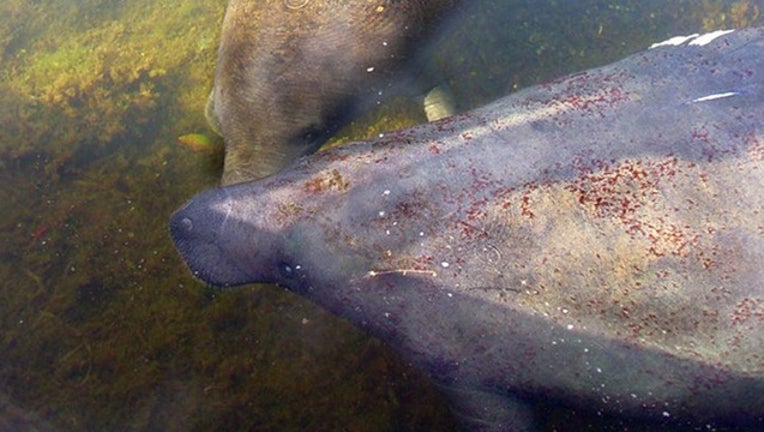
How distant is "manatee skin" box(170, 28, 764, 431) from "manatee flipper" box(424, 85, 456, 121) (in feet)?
6.78

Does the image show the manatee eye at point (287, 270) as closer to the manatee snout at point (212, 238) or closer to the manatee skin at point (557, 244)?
the manatee skin at point (557, 244)

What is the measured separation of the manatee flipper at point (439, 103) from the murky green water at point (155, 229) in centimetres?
16

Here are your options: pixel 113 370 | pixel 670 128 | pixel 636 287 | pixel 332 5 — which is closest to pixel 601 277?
pixel 636 287

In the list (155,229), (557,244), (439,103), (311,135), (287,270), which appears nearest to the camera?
(557,244)

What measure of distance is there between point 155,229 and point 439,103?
8.78ft

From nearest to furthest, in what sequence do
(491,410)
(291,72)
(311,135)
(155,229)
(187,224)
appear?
(187,224) < (491,410) < (291,72) < (311,135) < (155,229)

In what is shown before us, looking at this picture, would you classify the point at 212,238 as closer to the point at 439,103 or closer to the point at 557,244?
the point at 557,244

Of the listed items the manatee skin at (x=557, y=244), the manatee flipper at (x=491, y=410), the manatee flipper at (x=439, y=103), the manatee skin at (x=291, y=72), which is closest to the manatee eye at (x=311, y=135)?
the manatee skin at (x=291, y=72)

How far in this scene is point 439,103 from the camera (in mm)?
6043

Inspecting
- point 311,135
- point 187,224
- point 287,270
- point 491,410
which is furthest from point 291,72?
point 491,410

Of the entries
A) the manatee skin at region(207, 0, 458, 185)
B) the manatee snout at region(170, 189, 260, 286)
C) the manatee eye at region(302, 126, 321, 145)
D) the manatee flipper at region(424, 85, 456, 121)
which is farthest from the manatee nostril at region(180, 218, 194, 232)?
the manatee flipper at region(424, 85, 456, 121)

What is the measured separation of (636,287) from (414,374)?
171 cm

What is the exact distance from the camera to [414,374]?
4.59 m

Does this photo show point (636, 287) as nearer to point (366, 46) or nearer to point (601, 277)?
point (601, 277)
